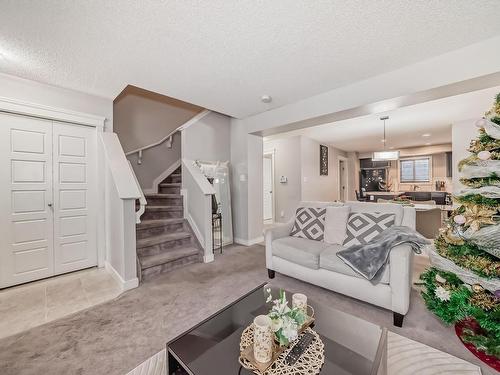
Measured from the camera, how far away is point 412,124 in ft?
15.8

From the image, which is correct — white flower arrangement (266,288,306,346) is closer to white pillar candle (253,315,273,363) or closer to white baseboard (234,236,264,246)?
white pillar candle (253,315,273,363)

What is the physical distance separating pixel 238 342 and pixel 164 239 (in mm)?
2332

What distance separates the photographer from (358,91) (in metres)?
2.65

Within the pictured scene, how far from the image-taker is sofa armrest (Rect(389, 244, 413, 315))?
1.75m

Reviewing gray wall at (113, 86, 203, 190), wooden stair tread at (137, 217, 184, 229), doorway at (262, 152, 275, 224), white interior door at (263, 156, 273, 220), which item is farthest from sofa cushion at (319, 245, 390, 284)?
white interior door at (263, 156, 273, 220)

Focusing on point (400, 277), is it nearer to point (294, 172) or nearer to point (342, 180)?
point (294, 172)

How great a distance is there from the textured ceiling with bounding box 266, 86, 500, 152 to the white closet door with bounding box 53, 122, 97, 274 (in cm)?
420

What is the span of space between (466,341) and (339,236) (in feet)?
3.91

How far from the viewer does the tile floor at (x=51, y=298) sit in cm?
191

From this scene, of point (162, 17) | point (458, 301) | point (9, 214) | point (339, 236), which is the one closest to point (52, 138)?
point (9, 214)

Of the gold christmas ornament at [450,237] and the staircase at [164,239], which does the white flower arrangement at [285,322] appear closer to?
the gold christmas ornament at [450,237]

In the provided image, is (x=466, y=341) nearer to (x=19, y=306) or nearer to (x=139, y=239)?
(x=139, y=239)

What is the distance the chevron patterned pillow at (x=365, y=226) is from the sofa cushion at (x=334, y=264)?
6.8 inches

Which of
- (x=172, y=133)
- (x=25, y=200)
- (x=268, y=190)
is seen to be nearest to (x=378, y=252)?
(x=25, y=200)
